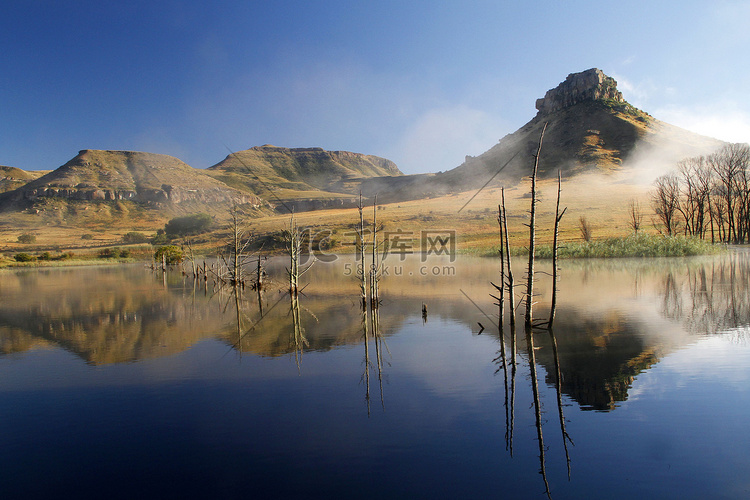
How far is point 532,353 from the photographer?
14.4 metres

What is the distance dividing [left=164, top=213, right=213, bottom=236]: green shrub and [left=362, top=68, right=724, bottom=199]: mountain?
6530 cm

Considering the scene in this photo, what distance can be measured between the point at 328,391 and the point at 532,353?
21.2 ft

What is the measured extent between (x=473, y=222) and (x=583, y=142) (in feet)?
249

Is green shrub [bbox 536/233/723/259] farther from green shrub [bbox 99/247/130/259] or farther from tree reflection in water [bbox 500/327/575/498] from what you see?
green shrub [bbox 99/247/130/259]

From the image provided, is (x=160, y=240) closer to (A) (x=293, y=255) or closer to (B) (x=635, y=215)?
(A) (x=293, y=255)

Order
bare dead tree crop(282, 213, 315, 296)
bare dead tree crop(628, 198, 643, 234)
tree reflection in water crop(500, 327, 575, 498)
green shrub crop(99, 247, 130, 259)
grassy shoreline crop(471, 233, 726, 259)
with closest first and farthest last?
tree reflection in water crop(500, 327, 575, 498)
bare dead tree crop(282, 213, 315, 296)
grassy shoreline crop(471, 233, 726, 259)
bare dead tree crop(628, 198, 643, 234)
green shrub crop(99, 247, 130, 259)

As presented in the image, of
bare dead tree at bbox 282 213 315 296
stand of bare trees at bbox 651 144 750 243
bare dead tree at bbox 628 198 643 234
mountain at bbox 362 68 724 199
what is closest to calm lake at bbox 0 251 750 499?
bare dead tree at bbox 282 213 315 296

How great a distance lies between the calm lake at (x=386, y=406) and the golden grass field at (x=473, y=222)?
48539mm

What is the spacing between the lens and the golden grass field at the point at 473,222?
74.4m

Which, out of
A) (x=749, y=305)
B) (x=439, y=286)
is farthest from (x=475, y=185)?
(x=749, y=305)

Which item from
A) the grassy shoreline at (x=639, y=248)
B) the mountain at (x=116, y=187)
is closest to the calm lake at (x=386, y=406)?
the grassy shoreline at (x=639, y=248)

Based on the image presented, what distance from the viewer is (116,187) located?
173625mm

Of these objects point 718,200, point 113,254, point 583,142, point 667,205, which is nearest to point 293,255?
point 667,205

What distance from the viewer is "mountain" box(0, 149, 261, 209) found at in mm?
161750
